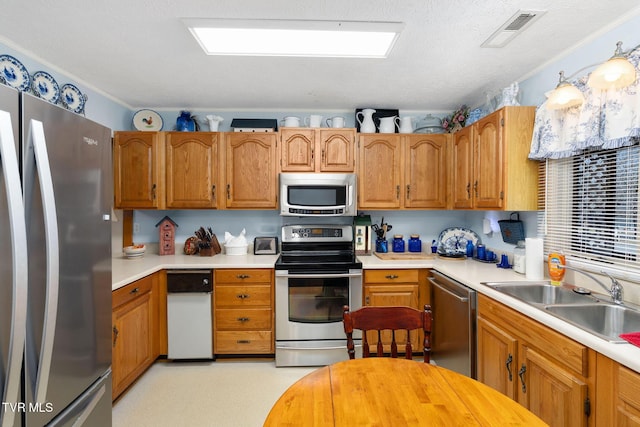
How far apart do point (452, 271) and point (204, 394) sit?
6.77ft

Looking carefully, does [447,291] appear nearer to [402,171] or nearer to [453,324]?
[453,324]

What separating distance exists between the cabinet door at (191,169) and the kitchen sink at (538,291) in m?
2.48

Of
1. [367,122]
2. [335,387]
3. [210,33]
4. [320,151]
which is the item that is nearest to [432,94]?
[367,122]

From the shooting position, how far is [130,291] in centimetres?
224

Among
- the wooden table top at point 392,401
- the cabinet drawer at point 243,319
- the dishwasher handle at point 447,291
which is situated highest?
the wooden table top at point 392,401

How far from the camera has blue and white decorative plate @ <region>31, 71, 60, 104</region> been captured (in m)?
2.13

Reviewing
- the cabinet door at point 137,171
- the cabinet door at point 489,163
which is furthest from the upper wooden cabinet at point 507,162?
the cabinet door at point 137,171

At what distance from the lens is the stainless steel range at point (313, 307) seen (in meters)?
2.66

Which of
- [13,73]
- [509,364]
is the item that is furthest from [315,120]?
[509,364]

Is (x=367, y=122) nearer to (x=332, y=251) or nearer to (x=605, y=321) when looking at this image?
(x=332, y=251)

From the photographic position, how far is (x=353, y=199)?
9.73 ft

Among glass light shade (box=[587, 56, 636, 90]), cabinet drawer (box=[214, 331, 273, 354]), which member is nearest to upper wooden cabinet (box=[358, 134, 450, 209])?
cabinet drawer (box=[214, 331, 273, 354])

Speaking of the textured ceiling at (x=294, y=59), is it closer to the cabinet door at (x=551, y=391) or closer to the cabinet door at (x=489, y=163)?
the cabinet door at (x=489, y=163)

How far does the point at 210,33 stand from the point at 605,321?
2.62 metres
